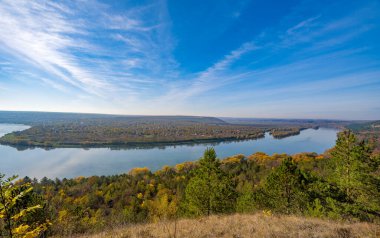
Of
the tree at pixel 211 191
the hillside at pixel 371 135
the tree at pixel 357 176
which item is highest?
the tree at pixel 357 176

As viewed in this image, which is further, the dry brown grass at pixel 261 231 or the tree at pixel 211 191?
the tree at pixel 211 191

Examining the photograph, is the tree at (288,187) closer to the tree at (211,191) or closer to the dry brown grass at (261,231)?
the tree at (211,191)

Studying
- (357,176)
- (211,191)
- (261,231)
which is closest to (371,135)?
(357,176)

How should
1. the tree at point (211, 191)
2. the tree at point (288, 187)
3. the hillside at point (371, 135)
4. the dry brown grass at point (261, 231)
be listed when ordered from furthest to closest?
the hillside at point (371, 135) → the tree at point (288, 187) → the tree at point (211, 191) → the dry brown grass at point (261, 231)

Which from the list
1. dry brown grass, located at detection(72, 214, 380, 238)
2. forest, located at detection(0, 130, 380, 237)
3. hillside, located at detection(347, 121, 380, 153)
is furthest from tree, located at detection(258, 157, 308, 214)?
dry brown grass, located at detection(72, 214, 380, 238)

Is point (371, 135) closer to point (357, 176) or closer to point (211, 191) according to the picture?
point (357, 176)

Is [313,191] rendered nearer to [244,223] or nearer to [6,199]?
[244,223]

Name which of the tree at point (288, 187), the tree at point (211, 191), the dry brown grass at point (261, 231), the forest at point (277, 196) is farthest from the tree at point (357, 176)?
the dry brown grass at point (261, 231)

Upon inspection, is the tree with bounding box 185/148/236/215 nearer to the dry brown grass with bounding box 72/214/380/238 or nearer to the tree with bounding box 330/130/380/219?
the tree with bounding box 330/130/380/219
